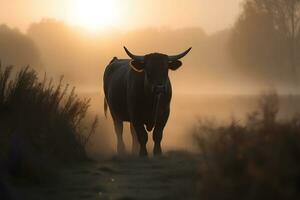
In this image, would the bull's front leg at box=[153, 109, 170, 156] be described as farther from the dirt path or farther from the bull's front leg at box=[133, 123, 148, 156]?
the dirt path

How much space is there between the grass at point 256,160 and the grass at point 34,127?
2985mm

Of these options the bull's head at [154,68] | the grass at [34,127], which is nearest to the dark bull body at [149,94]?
the bull's head at [154,68]

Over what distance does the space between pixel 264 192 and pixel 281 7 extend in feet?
132

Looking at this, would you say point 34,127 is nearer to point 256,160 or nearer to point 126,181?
point 126,181

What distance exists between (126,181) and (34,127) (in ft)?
6.03

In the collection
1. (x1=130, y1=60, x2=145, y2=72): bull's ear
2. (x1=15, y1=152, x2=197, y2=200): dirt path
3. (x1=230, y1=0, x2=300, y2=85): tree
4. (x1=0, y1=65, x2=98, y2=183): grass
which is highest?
(x1=230, y1=0, x2=300, y2=85): tree

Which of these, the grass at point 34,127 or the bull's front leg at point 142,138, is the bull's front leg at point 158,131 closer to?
the bull's front leg at point 142,138

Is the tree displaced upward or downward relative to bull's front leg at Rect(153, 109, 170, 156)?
upward

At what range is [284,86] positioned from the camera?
45250 mm

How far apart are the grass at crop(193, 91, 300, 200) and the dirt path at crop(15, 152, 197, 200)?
1338 mm

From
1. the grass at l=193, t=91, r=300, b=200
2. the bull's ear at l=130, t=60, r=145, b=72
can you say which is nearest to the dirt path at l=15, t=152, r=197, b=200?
the grass at l=193, t=91, r=300, b=200

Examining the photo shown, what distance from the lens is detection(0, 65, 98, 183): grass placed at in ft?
23.4

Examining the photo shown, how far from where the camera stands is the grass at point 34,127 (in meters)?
7.12

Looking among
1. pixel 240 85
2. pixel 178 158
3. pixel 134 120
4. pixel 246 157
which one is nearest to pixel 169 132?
pixel 134 120
